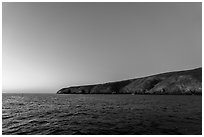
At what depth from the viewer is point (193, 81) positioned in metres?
154

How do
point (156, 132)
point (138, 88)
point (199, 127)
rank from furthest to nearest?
point (138, 88) → point (199, 127) → point (156, 132)

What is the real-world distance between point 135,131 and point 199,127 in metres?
9.16

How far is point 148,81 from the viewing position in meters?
190

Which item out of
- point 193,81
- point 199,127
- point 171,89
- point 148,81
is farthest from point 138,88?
point 199,127

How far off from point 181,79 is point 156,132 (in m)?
164

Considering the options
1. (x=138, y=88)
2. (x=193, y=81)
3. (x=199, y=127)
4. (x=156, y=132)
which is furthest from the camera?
(x=138, y=88)

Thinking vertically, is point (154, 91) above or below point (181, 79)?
below

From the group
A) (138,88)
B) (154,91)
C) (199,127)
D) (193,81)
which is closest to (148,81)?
(138,88)

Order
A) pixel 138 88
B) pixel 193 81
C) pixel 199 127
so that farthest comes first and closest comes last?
pixel 138 88
pixel 193 81
pixel 199 127

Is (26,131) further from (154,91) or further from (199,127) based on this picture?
(154,91)

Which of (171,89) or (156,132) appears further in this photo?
(171,89)

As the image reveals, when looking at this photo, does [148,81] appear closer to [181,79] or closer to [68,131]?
[181,79]

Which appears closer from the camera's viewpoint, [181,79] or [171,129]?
[171,129]

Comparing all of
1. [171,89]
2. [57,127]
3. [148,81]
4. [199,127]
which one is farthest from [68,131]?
[148,81]
